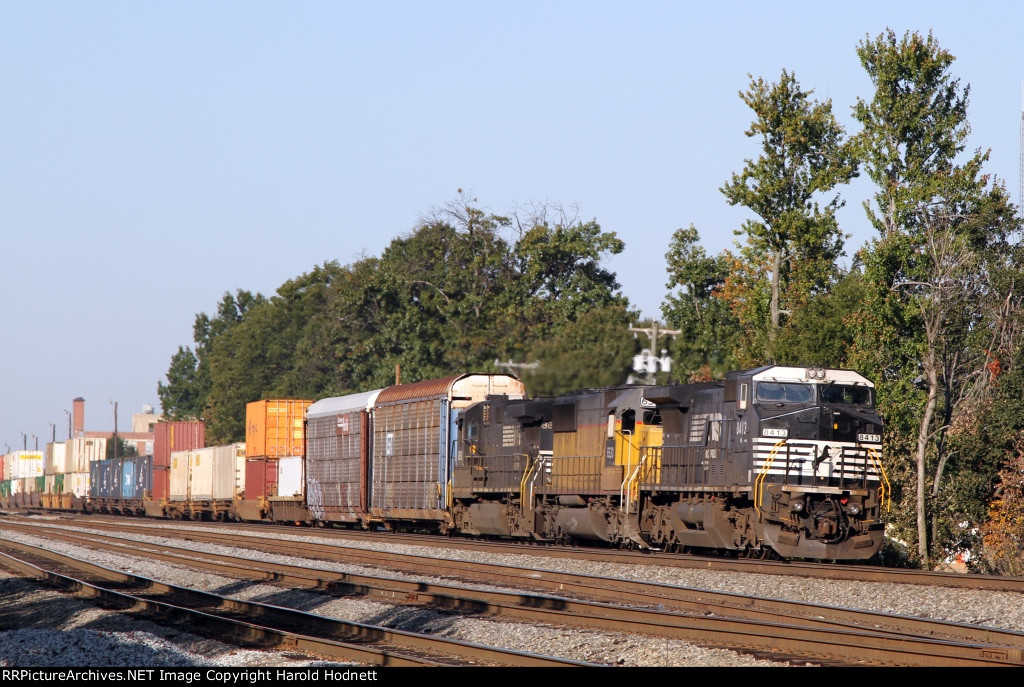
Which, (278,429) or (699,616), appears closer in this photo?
(699,616)

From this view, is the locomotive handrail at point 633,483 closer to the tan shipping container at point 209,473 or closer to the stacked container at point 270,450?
the stacked container at point 270,450

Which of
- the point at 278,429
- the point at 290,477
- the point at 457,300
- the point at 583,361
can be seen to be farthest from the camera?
the point at 457,300

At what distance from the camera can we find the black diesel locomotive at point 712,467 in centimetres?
1947

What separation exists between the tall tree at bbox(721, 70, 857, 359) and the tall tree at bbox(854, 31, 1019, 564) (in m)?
4.66

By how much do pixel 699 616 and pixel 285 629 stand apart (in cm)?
450

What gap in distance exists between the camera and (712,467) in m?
21.0

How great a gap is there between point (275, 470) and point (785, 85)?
21.8 m

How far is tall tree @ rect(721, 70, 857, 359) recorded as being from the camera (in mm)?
40750

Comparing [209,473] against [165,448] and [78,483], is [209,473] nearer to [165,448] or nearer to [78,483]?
[165,448]

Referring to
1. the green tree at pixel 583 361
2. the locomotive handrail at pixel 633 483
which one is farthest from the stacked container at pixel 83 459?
the locomotive handrail at pixel 633 483

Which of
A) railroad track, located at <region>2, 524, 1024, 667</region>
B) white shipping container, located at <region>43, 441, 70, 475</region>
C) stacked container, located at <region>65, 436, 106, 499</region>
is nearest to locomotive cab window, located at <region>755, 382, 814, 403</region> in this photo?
railroad track, located at <region>2, 524, 1024, 667</region>

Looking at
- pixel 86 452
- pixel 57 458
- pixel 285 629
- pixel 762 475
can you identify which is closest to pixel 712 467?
pixel 762 475

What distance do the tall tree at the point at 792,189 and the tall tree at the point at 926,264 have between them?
4.66 meters

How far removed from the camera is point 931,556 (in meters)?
27.2
